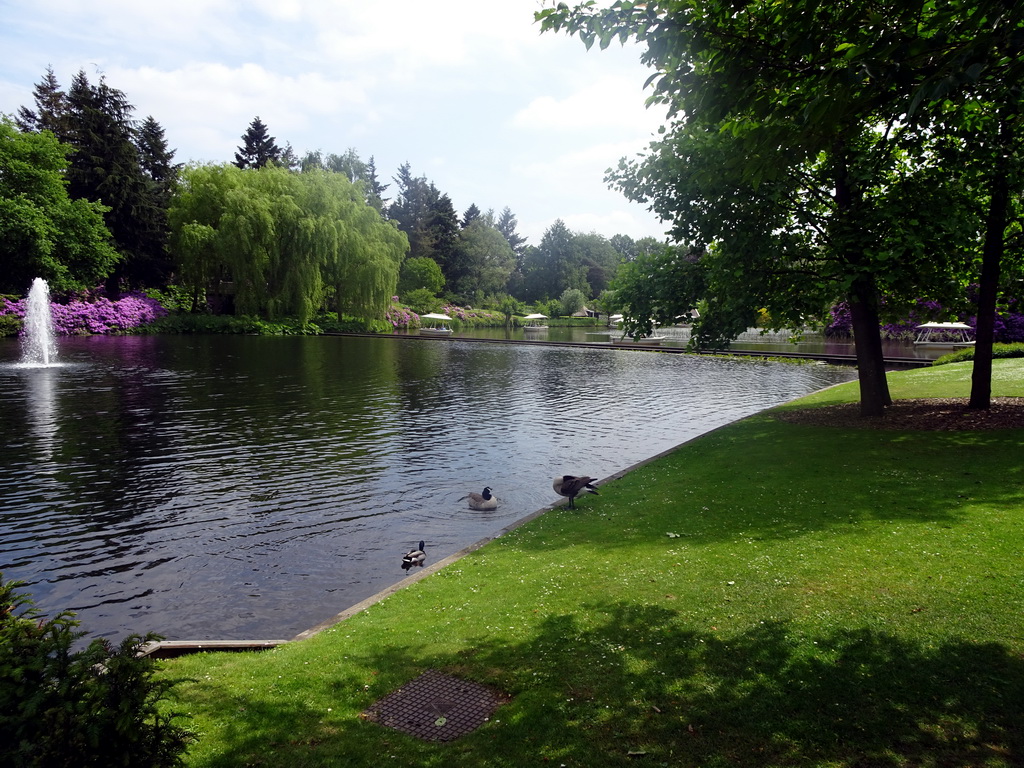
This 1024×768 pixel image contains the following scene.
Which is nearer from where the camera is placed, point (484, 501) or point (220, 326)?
point (484, 501)

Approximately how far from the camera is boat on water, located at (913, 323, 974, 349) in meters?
59.1

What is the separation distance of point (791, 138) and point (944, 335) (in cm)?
7167

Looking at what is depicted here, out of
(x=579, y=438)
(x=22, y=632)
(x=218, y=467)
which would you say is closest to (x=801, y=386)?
(x=579, y=438)

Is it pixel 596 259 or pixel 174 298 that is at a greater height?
pixel 596 259

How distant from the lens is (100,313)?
64688mm

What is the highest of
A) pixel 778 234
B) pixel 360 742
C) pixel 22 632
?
pixel 778 234

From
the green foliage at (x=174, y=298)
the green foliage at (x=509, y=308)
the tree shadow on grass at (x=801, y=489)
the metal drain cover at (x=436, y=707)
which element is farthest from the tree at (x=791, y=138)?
the green foliage at (x=509, y=308)

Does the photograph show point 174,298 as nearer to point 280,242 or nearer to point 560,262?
point 280,242

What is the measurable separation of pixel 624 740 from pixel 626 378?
3659 cm

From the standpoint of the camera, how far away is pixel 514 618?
26.5 ft

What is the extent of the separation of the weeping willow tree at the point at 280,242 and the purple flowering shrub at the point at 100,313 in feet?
17.2

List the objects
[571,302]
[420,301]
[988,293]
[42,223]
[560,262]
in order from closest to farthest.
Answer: [988,293]
[42,223]
[420,301]
[571,302]
[560,262]

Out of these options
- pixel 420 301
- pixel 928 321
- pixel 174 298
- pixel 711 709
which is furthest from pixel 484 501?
pixel 420 301

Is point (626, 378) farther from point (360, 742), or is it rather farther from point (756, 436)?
point (360, 742)
